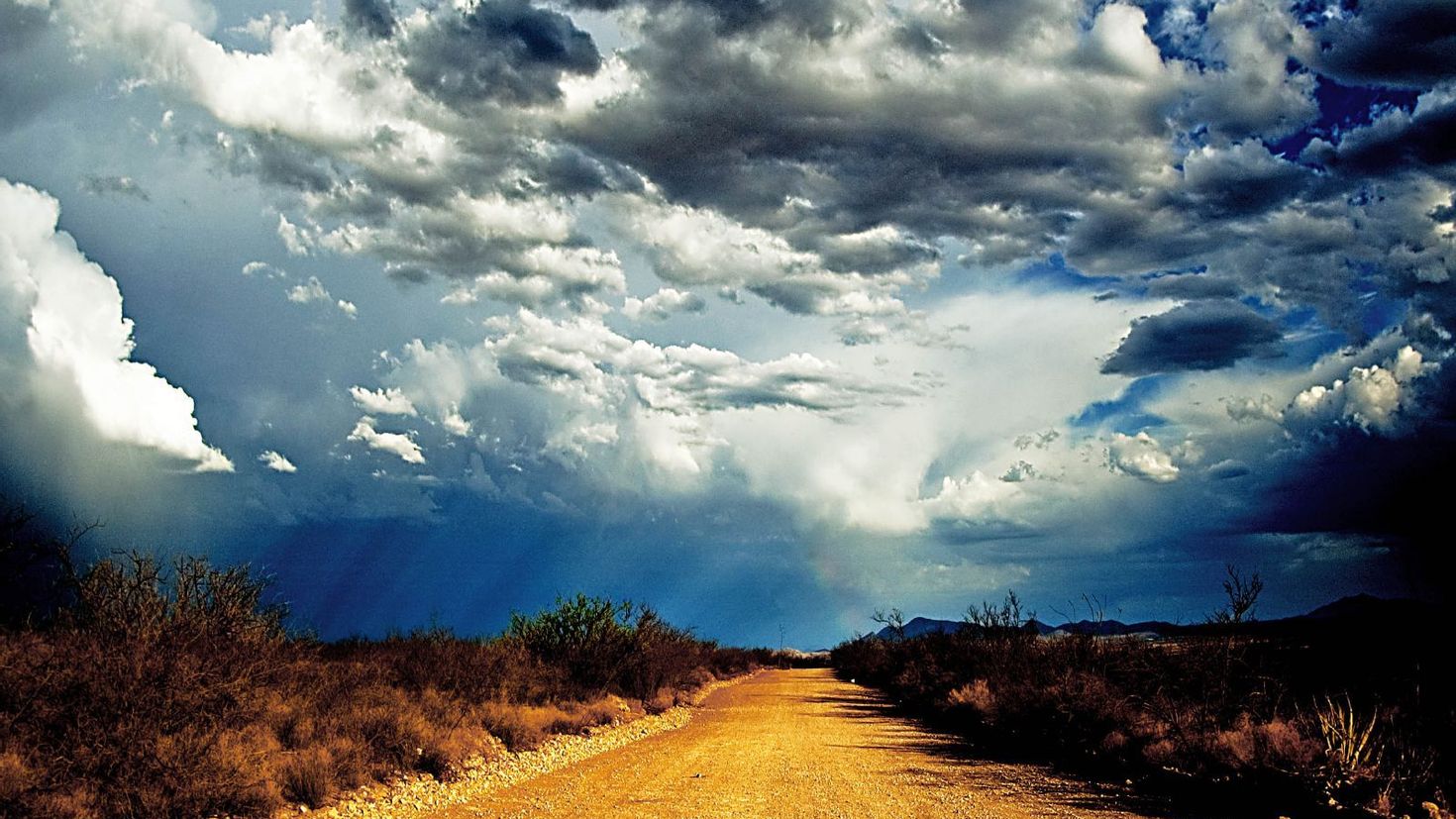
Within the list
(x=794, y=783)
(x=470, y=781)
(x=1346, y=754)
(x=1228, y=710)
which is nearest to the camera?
(x=1346, y=754)

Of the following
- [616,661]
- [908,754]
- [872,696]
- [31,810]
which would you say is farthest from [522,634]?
[31,810]

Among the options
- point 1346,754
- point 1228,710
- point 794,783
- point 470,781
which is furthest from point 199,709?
point 1228,710

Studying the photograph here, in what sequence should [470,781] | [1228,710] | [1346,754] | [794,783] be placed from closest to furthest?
[1346,754]
[794,783]
[470,781]
[1228,710]

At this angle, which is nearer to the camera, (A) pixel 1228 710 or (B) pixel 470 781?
(B) pixel 470 781

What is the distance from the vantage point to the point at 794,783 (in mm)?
13836

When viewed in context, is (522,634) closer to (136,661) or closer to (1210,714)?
(136,661)

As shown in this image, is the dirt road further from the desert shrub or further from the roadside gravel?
the desert shrub

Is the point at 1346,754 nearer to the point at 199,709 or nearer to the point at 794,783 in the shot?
the point at 794,783

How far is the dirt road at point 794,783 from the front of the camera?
455 inches

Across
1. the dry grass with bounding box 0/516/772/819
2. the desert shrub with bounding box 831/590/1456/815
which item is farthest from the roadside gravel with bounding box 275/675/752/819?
the desert shrub with bounding box 831/590/1456/815

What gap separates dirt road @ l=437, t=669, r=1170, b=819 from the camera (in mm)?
11555

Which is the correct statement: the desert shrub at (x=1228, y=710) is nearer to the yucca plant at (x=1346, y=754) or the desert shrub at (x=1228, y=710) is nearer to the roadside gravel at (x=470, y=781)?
the yucca plant at (x=1346, y=754)

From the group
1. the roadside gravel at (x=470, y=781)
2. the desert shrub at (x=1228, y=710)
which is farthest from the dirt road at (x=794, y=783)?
the desert shrub at (x=1228, y=710)

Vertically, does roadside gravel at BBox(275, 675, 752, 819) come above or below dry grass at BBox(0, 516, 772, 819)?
below
